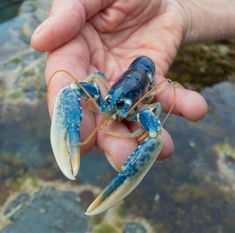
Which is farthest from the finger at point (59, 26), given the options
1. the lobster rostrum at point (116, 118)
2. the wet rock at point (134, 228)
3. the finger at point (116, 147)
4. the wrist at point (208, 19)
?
the wet rock at point (134, 228)

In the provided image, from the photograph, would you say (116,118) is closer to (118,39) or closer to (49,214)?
(118,39)

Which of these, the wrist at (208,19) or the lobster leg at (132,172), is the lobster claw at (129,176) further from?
the wrist at (208,19)

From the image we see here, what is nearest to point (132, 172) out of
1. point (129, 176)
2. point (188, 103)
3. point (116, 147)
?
point (129, 176)

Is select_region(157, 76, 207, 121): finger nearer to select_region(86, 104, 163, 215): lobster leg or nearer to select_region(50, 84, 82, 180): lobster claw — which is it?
select_region(86, 104, 163, 215): lobster leg

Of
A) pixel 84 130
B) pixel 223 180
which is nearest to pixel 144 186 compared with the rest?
pixel 223 180

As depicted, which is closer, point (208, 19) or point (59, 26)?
point (59, 26)
